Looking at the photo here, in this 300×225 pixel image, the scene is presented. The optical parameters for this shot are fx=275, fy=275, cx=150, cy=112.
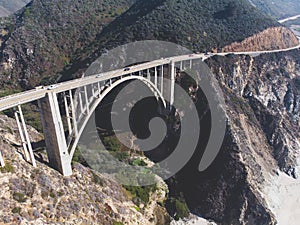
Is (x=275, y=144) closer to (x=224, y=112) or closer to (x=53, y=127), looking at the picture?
(x=224, y=112)

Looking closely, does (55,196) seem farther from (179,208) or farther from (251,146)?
(251,146)

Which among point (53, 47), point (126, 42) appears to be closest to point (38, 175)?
point (126, 42)

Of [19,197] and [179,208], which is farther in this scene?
[179,208]

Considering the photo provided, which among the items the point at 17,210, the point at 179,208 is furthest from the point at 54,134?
the point at 179,208

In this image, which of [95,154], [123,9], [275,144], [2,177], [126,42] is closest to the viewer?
[2,177]

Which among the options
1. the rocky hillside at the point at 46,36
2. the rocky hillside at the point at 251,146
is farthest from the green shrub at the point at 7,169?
the rocky hillside at the point at 46,36

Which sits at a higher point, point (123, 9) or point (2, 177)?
point (123, 9)

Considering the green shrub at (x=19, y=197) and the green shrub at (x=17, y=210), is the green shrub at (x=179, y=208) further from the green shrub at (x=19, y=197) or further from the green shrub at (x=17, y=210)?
the green shrub at (x=17, y=210)

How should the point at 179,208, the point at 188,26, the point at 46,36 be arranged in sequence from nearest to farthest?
the point at 179,208, the point at 188,26, the point at 46,36
